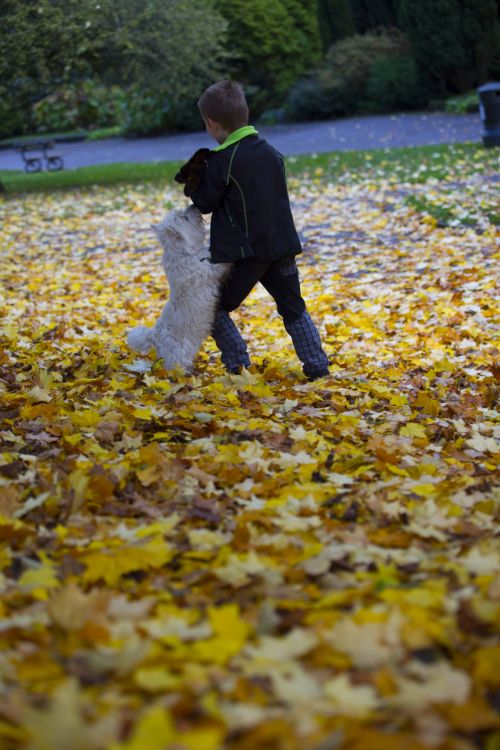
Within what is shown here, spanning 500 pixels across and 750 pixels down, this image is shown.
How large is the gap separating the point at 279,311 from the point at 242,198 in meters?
0.77

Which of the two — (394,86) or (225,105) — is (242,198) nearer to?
(225,105)

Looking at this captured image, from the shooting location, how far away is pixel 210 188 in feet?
14.9

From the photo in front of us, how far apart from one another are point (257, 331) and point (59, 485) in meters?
3.99

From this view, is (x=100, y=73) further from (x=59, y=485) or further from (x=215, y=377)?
(x=59, y=485)

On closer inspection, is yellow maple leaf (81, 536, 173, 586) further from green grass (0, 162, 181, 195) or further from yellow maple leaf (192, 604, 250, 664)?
green grass (0, 162, 181, 195)

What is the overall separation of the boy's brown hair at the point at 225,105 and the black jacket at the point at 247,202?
11cm

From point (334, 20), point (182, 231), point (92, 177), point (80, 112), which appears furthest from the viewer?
point (80, 112)

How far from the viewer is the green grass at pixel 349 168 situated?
14156 millimetres

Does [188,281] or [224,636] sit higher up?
[188,281]

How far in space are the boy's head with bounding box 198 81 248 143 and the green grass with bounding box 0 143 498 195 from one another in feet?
30.1

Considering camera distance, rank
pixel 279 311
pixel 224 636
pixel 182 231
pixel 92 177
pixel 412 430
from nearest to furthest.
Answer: pixel 224 636
pixel 412 430
pixel 182 231
pixel 279 311
pixel 92 177

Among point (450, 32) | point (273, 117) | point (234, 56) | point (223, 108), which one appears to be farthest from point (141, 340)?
point (273, 117)

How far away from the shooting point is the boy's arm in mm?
4516

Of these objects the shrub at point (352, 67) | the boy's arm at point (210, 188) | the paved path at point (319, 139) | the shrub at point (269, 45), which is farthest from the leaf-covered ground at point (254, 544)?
the shrub at point (269, 45)
